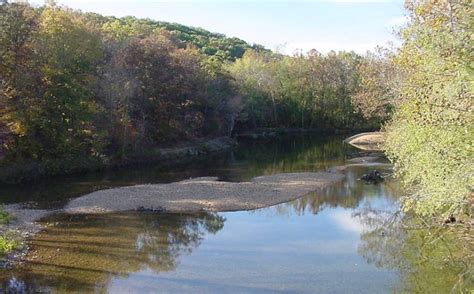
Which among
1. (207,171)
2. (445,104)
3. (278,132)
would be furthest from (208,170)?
(278,132)

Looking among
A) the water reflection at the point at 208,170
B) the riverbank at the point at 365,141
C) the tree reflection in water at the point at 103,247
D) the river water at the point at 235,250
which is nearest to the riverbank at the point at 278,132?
the water reflection at the point at 208,170

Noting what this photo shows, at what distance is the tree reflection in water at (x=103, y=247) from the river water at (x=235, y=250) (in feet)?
0.15

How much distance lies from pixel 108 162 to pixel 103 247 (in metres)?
26.5

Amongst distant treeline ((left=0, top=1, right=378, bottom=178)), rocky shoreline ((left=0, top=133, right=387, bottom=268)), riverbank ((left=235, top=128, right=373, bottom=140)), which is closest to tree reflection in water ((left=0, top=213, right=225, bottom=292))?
rocky shoreline ((left=0, top=133, right=387, bottom=268))

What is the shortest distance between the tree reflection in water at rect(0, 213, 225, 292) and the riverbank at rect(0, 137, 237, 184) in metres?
13.9

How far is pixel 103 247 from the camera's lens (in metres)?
23.5

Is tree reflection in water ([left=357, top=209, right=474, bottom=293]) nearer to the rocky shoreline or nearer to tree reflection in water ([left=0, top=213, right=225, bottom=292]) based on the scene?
tree reflection in water ([left=0, top=213, right=225, bottom=292])

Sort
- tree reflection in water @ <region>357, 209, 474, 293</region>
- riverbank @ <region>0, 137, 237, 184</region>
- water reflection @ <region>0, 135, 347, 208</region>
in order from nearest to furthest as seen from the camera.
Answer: tree reflection in water @ <region>357, 209, 474, 293</region> < water reflection @ <region>0, 135, 347, 208</region> < riverbank @ <region>0, 137, 237, 184</region>

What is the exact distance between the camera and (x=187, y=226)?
27781 millimetres

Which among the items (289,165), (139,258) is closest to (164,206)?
(139,258)

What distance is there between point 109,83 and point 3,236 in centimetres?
2956

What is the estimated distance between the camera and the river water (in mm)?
18969

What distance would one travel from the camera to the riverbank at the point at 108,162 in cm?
3988

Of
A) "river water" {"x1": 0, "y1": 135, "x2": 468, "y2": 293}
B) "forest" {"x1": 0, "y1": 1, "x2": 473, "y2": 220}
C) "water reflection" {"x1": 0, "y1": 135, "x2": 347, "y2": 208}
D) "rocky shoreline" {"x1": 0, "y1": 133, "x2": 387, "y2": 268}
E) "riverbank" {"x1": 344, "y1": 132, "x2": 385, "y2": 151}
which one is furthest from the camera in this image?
"riverbank" {"x1": 344, "y1": 132, "x2": 385, "y2": 151}
